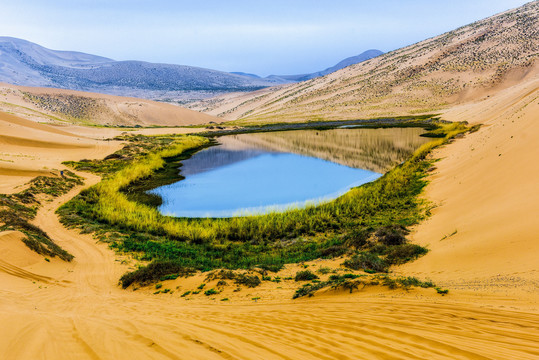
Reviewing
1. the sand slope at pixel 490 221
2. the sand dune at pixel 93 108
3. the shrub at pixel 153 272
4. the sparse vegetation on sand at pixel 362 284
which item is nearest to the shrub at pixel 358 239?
the sand slope at pixel 490 221

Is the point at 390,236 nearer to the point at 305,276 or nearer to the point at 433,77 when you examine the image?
the point at 305,276

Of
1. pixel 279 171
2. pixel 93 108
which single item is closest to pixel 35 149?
pixel 279 171

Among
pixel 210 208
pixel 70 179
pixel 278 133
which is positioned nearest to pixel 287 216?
pixel 210 208

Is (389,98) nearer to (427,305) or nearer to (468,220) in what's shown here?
(468,220)

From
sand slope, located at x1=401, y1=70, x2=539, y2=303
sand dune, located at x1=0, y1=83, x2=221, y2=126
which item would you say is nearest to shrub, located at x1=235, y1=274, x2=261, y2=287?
sand slope, located at x1=401, y1=70, x2=539, y2=303

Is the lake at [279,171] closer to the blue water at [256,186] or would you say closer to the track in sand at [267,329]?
the blue water at [256,186]

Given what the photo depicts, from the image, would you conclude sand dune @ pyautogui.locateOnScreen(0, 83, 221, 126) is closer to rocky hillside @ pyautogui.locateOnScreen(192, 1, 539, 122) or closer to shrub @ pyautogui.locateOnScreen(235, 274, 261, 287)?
rocky hillside @ pyautogui.locateOnScreen(192, 1, 539, 122)
